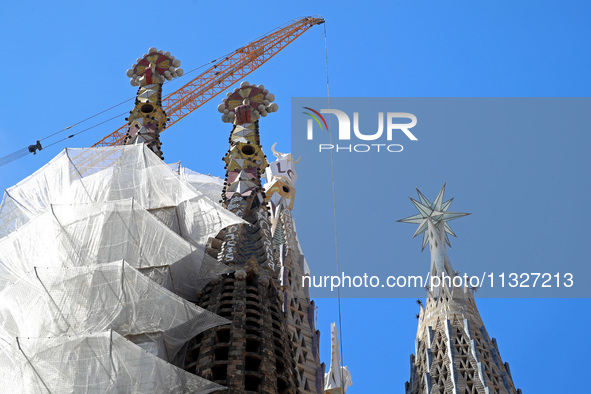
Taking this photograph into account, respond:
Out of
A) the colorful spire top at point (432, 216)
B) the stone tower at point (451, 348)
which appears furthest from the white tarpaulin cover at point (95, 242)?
the colorful spire top at point (432, 216)

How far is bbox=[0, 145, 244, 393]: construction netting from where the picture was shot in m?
22.3

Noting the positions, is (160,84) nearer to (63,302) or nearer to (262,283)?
(262,283)

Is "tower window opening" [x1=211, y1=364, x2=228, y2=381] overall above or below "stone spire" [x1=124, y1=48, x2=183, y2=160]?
below

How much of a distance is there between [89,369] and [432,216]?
2548 centimetres

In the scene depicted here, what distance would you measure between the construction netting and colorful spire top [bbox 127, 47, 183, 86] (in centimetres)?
936

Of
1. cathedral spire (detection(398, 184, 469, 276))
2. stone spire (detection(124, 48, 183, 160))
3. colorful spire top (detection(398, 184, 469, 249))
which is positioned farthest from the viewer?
colorful spire top (detection(398, 184, 469, 249))

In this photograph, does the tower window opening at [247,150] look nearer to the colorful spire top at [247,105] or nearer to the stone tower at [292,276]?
the colorful spire top at [247,105]

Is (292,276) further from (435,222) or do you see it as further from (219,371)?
(219,371)

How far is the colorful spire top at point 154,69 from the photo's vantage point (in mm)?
44844

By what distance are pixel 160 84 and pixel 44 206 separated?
1464 centimetres

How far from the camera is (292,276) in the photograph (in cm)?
3878

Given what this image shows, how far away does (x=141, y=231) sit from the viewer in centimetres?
2828

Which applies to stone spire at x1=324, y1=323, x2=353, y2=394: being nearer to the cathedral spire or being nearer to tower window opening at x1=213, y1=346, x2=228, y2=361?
the cathedral spire

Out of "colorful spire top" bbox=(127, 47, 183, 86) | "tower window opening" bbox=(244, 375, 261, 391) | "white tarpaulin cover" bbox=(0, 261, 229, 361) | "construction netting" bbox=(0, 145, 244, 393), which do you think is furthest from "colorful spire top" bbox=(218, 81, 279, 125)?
"tower window opening" bbox=(244, 375, 261, 391)
